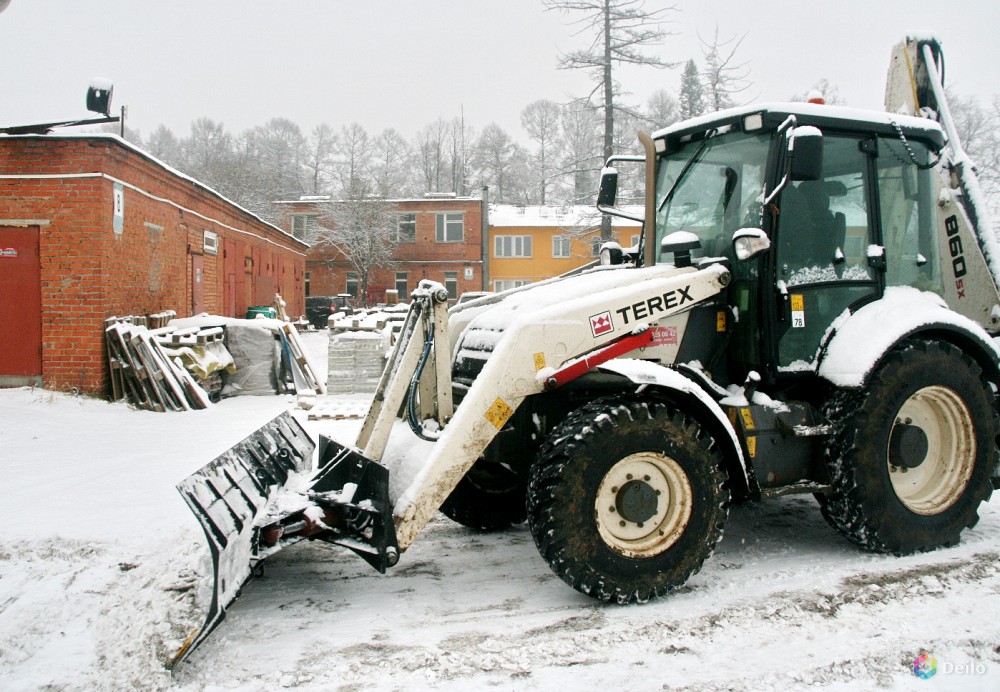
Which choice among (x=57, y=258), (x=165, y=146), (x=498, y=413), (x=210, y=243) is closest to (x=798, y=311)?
(x=498, y=413)

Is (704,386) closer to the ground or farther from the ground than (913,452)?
farther from the ground

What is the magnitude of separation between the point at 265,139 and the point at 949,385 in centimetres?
8073

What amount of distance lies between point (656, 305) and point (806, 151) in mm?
1181

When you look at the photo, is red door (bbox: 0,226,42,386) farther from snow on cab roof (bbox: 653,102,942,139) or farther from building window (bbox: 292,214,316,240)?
building window (bbox: 292,214,316,240)

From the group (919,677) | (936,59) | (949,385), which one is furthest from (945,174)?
(919,677)

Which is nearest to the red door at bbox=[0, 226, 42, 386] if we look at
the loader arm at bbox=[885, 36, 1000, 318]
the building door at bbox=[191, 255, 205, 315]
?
the building door at bbox=[191, 255, 205, 315]

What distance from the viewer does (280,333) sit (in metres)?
12.5

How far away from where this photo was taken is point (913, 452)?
4.73 m

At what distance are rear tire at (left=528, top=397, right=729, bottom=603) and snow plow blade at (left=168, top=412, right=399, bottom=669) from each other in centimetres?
81

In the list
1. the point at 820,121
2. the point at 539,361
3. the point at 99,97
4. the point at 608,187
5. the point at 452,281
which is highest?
the point at 99,97

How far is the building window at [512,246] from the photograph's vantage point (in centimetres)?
4450

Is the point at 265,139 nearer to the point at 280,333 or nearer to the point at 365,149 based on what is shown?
the point at 365,149

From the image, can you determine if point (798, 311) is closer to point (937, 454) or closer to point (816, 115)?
point (816, 115)

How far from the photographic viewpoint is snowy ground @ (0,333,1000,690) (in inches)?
128
